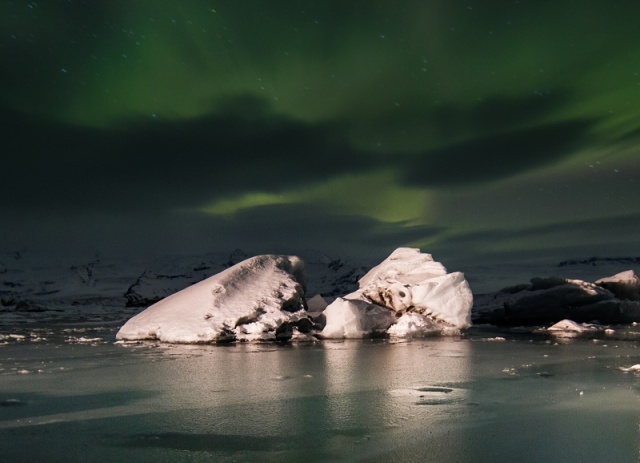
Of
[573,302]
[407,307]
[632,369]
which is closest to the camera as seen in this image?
[632,369]

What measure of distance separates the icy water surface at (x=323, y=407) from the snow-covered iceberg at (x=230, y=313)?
2324 mm

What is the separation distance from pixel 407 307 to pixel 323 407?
8.91 meters

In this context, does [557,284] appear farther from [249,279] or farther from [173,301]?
[173,301]

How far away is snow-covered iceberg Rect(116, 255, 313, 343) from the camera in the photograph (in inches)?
440

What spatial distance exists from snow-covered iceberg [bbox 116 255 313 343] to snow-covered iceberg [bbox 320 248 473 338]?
3.17 ft

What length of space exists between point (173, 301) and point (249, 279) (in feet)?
6.08

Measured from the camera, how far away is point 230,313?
37.4ft

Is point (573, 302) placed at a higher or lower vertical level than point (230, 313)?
lower

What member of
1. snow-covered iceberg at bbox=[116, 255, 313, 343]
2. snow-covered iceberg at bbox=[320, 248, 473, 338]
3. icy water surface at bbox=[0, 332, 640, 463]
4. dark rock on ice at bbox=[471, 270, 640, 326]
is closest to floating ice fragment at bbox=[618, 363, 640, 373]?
icy water surface at bbox=[0, 332, 640, 463]

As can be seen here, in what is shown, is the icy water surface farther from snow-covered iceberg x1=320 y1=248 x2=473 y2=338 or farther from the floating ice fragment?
snow-covered iceberg x1=320 y1=248 x2=473 y2=338

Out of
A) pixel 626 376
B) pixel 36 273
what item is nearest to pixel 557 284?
pixel 626 376

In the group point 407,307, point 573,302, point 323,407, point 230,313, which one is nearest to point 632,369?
point 323,407

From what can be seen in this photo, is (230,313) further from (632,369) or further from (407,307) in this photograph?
(632,369)

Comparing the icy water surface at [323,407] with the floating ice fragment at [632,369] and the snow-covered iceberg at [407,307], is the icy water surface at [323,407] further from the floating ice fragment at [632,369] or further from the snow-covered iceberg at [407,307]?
the snow-covered iceberg at [407,307]
